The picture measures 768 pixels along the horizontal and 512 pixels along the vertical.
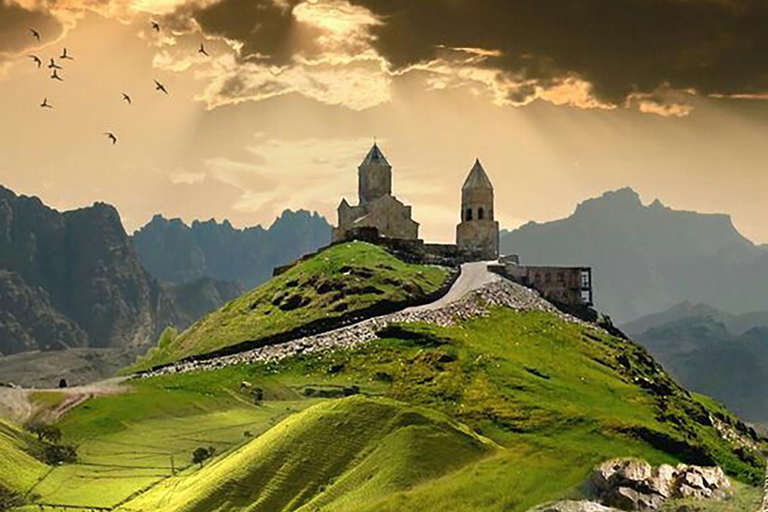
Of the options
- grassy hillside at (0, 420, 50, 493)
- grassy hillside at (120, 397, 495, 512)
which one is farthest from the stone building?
grassy hillside at (120, 397, 495, 512)

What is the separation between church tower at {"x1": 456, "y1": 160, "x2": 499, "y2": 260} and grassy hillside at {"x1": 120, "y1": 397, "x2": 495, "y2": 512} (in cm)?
9405

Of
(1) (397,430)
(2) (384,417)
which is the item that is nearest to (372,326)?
(2) (384,417)

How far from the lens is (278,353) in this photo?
295 feet

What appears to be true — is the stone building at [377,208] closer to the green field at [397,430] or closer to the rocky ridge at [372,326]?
the rocky ridge at [372,326]

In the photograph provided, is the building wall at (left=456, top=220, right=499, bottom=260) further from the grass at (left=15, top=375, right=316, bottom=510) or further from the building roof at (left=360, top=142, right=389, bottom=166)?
the grass at (left=15, top=375, right=316, bottom=510)

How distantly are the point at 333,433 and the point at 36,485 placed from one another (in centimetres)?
1630

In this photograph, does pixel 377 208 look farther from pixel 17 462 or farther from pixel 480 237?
pixel 17 462

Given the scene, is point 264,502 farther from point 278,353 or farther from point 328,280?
point 328,280

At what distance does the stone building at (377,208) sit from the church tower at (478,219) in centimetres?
856

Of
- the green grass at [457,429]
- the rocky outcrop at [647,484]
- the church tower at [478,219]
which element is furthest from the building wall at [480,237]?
the rocky outcrop at [647,484]

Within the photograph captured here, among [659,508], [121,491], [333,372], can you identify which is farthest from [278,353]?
[659,508]

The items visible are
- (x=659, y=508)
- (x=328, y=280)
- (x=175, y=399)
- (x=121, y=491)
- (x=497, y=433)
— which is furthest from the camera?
(x=328, y=280)

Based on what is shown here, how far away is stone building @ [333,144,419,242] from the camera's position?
149 metres

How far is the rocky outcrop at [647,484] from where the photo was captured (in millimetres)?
42991
